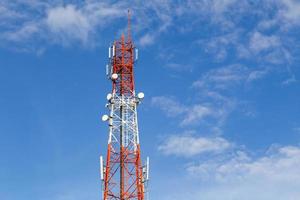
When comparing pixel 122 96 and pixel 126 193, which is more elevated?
pixel 122 96

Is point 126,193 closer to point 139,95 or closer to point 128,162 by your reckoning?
point 128,162

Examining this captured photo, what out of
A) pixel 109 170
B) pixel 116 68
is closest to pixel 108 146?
pixel 109 170

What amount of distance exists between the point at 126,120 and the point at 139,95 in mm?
3063

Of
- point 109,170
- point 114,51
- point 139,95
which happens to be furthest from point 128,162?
point 114,51

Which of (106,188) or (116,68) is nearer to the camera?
(106,188)

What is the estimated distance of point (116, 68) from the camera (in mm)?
78188

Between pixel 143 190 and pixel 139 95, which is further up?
pixel 139 95

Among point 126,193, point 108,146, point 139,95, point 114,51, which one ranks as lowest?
point 126,193

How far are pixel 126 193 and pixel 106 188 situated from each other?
7.06ft

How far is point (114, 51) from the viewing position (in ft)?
257

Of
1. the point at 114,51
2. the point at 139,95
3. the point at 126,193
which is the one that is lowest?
the point at 126,193

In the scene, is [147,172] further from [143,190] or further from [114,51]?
[114,51]

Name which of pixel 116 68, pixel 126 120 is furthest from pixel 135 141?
pixel 116 68

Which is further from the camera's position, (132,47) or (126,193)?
(132,47)
